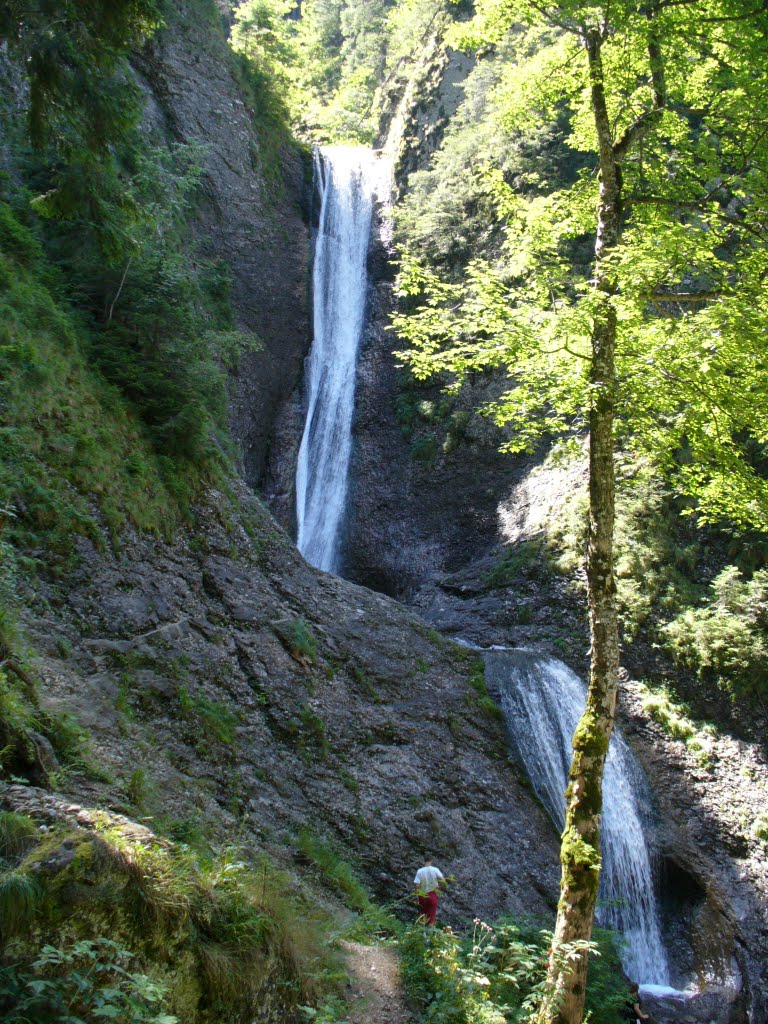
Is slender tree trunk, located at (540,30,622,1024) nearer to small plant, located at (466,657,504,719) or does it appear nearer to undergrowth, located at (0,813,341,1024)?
undergrowth, located at (0,813,341,1024)

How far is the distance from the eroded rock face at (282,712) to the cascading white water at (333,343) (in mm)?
8687

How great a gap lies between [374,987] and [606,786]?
9.74 meters

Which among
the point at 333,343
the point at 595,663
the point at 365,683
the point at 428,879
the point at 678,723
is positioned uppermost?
the point at 333,343

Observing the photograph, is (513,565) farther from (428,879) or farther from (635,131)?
(635,131)

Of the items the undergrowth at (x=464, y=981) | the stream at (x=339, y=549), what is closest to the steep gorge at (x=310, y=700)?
the stream at (x=339, y=549)

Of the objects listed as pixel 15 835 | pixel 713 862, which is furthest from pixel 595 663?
pixel 713 862

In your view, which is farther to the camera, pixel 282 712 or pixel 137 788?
pixel 282 712

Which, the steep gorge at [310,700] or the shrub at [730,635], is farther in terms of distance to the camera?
the shrub at [730,635]

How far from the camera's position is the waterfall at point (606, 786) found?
12812mm

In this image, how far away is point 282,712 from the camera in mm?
10328

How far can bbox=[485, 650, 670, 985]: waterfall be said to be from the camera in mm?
12812

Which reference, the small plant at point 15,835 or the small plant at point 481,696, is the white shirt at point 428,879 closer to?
the small plant at point 481,696

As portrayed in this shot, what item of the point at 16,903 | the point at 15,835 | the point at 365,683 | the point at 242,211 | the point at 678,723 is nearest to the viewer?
the point at 16,903

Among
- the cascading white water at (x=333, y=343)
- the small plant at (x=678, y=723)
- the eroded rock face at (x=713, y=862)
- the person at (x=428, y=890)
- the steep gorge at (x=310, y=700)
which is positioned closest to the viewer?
the steep gorge at (x=310, y=700)
